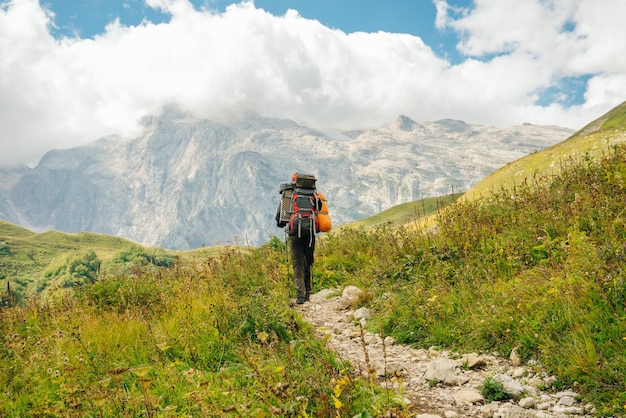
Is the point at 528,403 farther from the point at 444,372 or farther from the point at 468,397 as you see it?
the point at 444,372

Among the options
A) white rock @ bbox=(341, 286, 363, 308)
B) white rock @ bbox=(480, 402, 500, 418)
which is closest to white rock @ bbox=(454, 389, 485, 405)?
white rock @ bbox=(480, 402, 500, 418)

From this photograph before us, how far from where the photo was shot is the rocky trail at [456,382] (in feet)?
14.5

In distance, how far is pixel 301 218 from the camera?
1062 cm

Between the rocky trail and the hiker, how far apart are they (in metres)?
3.70

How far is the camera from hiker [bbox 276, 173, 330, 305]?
10.7 meters

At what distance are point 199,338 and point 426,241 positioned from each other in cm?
635

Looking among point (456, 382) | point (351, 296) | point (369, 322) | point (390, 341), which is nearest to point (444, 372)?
point (456, 382)

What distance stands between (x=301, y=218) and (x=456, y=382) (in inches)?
237

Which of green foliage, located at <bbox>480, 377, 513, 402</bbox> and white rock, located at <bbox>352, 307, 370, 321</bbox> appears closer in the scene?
green foliage, located at <bbox>480, 377, 513, 402</bbox>

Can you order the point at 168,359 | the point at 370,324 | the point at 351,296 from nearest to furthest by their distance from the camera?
1. the point at 168,359
2. the point at 370,324
3. the point at 351,296

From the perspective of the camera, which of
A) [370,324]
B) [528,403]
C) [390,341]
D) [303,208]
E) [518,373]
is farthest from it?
[303,208]

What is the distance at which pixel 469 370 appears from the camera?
221 inches

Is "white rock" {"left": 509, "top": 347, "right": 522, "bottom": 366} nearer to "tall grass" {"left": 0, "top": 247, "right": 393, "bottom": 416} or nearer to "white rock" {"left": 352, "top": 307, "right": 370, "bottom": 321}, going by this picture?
"tall grass" {"left": 0, "top": 247, "right": 393, "bottom": 416}

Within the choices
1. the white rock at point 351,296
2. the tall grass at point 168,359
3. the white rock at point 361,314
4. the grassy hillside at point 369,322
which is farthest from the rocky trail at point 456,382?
the white rock at point 351,296
